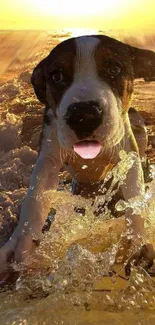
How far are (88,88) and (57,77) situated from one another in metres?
0.40

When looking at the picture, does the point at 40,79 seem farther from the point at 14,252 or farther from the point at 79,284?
the point at 79,284

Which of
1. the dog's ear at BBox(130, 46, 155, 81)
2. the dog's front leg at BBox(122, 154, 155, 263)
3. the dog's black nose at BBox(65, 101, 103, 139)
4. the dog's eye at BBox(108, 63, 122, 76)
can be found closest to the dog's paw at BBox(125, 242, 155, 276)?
the dog's front leg at BBox(122, 154, 155, 263)

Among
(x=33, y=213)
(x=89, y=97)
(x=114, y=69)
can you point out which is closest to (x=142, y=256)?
(x=33, y=213)

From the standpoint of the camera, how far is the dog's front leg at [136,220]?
3.96m

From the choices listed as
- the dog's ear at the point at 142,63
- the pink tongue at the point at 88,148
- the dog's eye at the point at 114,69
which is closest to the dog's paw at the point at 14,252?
the pink tongue at the point at 88,148

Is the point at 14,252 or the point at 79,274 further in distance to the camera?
the point at 14,252

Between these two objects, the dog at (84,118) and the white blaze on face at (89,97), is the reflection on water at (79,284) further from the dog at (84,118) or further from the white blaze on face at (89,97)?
the white blaze on face at (89,97)

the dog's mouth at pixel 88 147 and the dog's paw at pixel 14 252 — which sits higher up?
the dog's mouth at pixel 88 147

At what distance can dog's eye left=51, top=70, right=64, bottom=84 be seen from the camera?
4.04 meters

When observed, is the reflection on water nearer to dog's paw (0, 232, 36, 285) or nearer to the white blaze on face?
dog's paw (0, 232, 36, 285)

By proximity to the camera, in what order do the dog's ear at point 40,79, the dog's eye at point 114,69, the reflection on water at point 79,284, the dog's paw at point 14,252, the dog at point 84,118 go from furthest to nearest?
the dog's ear at point 40,79
the dog's eye at point 114,69
the dog's paw at point 14,252
the dog at point 84,118
the reflection on water at point 79,284

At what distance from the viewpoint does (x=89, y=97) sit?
3.65 meters

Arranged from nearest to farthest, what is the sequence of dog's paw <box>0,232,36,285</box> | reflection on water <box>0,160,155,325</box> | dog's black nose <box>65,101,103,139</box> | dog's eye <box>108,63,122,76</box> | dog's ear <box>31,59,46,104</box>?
reflection on water <box>0,160,155,325</box> → dog's black nose <box>65,101,103,139</box> → dog's paw <box>0,232,36,285</box> → dog's eye <box>108,63,122,76</box> → dog's ear <box>31,59,46,104</box>

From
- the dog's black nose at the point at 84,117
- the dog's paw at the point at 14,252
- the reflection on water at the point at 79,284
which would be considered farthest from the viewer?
the dog's paw at the point at 14,252
